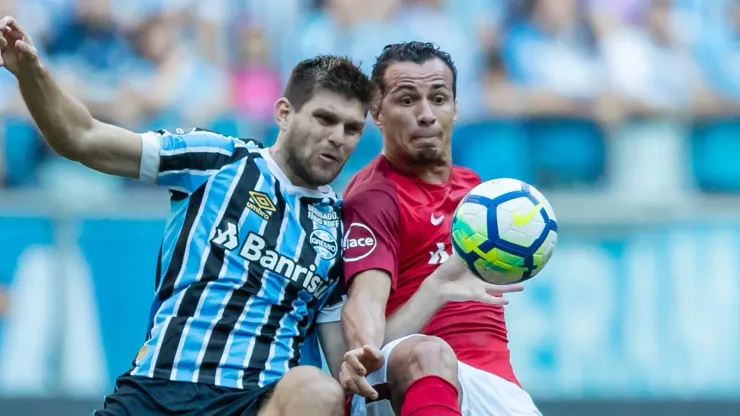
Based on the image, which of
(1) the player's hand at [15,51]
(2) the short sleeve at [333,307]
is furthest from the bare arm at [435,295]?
(1) the player's hand at [15,51]

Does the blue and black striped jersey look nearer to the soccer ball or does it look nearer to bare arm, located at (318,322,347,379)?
bare arm, located at (318,322,347,379)

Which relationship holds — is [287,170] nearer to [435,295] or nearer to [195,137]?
[195,137]

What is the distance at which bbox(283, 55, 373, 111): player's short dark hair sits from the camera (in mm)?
4988

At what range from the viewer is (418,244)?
518cm

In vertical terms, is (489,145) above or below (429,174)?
above

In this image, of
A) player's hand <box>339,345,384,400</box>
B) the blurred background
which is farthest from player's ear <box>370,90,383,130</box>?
the blurred background

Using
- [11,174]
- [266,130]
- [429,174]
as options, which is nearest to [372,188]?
[429,174]

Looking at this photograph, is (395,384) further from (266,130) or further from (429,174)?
(266,130)

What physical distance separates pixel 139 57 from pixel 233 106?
0.91 meters

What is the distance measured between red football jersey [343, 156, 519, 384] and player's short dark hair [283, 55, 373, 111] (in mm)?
416

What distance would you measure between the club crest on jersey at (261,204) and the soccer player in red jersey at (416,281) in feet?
1.20

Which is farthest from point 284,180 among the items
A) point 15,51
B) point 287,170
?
point 15,51

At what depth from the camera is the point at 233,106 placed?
9781mm

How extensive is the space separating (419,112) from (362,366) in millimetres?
1359
